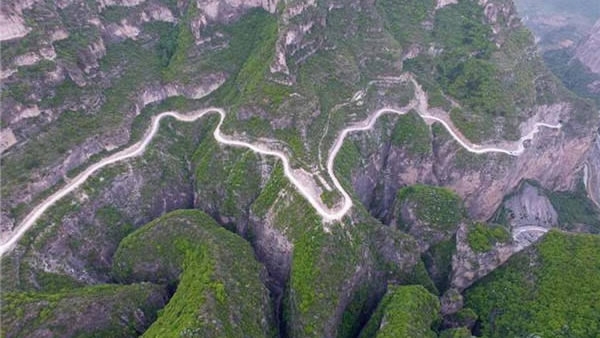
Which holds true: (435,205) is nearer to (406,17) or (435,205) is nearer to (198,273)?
(198,273)

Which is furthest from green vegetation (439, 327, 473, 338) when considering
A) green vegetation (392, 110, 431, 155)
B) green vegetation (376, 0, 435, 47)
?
green vegetation (376, 0, 435, 47)

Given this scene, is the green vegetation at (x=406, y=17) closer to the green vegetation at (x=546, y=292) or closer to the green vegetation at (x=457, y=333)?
the green vegetation at (x=546, y=292)

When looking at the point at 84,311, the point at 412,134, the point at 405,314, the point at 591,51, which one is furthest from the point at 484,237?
the point at 591,51

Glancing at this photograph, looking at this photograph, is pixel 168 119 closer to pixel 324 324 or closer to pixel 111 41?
pixel 111 41

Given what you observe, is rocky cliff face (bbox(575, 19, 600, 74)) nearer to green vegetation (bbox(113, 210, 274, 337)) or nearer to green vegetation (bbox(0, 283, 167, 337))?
green vegetation (bbox(113, 210, 274, 337))

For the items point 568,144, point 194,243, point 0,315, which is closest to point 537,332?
point 194,243

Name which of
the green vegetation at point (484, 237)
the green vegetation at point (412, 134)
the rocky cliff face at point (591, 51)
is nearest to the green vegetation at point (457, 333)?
the green vegetation at point (484, 237)
